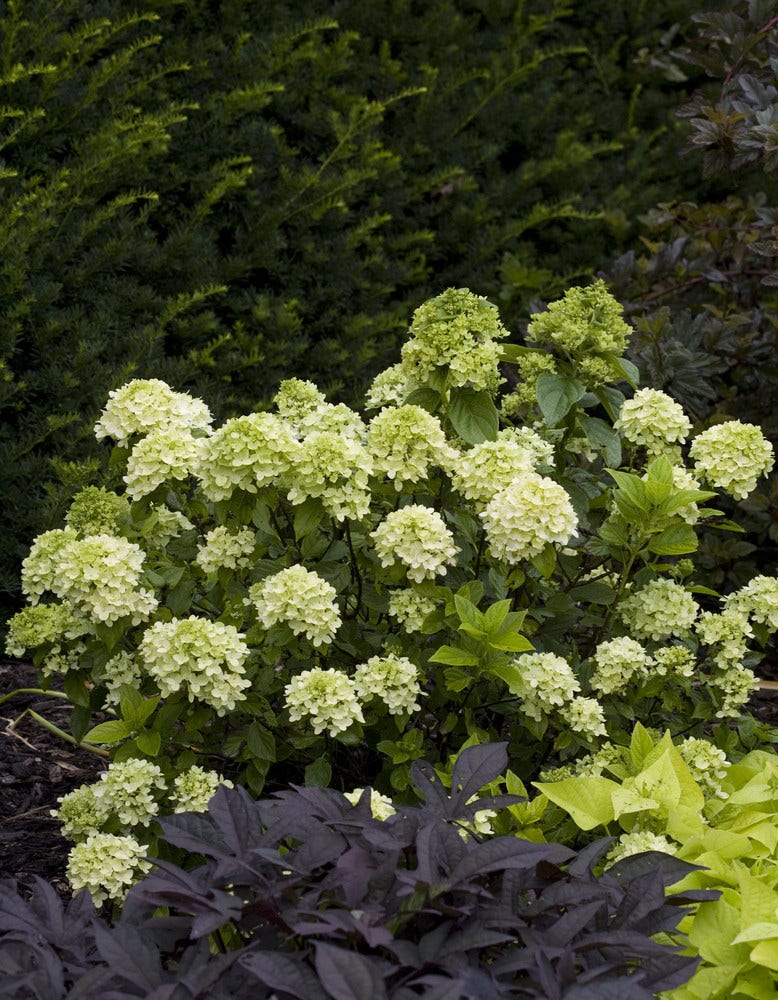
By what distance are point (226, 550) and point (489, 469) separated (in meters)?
0.59

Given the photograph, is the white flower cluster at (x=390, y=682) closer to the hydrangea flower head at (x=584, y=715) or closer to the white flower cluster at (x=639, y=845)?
the hydrangea flower head at (x=584, y=715)

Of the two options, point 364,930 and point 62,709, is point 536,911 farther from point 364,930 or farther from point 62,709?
point 62,709

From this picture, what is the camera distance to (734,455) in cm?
260

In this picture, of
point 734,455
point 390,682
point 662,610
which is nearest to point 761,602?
point 662,610

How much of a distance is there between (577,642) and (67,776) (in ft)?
4.90

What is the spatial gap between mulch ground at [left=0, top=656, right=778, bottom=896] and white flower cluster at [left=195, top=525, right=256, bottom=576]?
893 millimetres

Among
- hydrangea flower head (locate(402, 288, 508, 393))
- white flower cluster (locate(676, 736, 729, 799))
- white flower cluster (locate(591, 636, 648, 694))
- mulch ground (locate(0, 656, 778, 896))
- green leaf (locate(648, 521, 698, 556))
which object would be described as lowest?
mulch ground (locate(0, 656, 778, 896))

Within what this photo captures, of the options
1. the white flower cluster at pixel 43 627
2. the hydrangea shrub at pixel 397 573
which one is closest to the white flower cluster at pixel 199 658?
the hydrangea shrub at pixel 397 573

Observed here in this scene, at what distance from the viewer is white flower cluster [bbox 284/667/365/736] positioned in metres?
2.28

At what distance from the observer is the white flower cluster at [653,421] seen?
2.64 meters

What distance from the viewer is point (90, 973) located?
157 centimetres

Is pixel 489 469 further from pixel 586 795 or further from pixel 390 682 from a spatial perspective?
pixel 586 795

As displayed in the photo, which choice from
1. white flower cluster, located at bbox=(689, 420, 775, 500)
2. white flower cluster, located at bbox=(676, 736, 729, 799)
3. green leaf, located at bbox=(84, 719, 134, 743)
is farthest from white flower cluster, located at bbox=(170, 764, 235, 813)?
white flower cluster, located at bbox=(689, 420, 775, 500)

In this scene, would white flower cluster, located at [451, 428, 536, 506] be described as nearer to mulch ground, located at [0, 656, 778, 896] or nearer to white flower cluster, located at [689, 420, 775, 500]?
white flower cluster, located at [689, 420, 775, 500]
